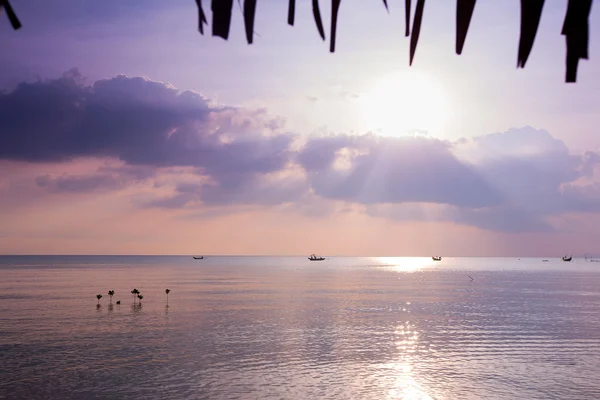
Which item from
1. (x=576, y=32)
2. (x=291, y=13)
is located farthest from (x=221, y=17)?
(x=576, y=32)

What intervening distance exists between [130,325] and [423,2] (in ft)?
173

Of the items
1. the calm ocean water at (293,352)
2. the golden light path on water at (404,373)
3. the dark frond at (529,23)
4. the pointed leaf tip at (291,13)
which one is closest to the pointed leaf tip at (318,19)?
the pointed leaf tip at (291,13)

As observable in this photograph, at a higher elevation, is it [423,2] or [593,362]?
[423,2]

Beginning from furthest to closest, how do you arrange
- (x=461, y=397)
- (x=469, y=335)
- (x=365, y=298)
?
(x=365, y=298)
(x=469, y=335)
(x=461, y=397)

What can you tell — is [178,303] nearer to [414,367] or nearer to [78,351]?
[78,351]

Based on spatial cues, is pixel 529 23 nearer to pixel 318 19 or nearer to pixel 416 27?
pixel 416 27

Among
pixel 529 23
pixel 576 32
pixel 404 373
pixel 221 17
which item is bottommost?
pixel 404 373

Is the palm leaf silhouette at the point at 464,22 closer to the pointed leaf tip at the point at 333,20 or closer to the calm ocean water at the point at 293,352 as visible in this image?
the pointed leaf tip at the point at 333,20

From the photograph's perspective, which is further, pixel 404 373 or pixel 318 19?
pixel 404 373

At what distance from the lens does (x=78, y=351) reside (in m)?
38.1

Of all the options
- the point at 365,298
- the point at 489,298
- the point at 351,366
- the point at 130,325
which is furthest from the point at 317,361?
the point at 489,298

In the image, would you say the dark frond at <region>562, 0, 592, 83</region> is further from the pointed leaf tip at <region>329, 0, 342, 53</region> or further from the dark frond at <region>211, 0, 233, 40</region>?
the dark frond at <region>211, 0, 233, 40</region>

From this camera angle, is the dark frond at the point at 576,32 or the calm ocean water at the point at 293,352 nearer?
the dark frond at the point at 576,32

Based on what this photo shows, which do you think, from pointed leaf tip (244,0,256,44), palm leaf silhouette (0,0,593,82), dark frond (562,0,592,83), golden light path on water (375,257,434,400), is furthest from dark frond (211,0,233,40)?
golden light path on water (375,257,434,400)
